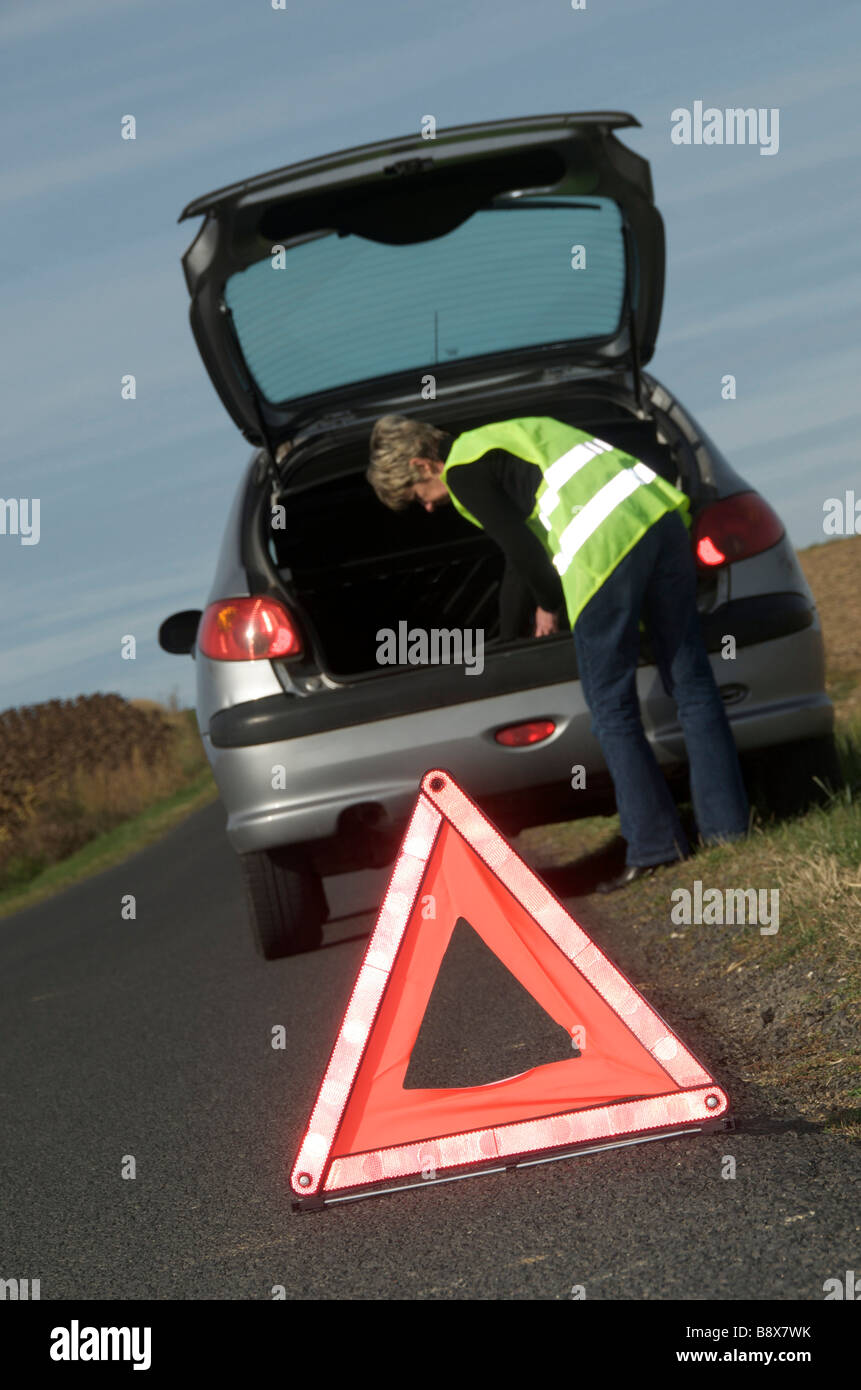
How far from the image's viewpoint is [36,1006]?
6328mm

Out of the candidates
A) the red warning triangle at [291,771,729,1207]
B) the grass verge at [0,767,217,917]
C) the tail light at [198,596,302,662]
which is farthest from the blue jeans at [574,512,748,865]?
the grass verge at [0,767,217,917]

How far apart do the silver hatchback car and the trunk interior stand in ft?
0.15

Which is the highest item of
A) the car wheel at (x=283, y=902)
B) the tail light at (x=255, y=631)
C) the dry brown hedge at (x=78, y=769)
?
the tail light at (x=255, y=631)

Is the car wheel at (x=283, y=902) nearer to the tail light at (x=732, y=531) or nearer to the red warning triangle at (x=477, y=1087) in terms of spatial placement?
the tail light at (x=732, y=531)

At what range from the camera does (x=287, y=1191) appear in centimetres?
318

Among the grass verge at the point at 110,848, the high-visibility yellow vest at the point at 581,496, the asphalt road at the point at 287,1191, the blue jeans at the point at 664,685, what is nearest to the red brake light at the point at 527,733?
the blue jeans at the point at 664,685

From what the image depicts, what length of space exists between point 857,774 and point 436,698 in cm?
228

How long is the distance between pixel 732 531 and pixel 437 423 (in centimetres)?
136

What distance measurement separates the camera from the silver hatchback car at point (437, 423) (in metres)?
5.16

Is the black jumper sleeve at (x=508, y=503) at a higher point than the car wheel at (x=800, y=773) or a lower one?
higher

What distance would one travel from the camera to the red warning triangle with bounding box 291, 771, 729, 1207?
2996 millimetres

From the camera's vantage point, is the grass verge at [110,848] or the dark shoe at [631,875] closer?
the dark shoe at [631,875]

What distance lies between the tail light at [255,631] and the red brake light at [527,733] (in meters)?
0.75

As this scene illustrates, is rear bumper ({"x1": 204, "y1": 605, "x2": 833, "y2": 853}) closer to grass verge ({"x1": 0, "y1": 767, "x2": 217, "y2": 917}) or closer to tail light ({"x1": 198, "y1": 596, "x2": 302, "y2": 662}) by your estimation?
tail light ({"x1": 198, "y1": 596, "x2": 302, "y2": 662})
